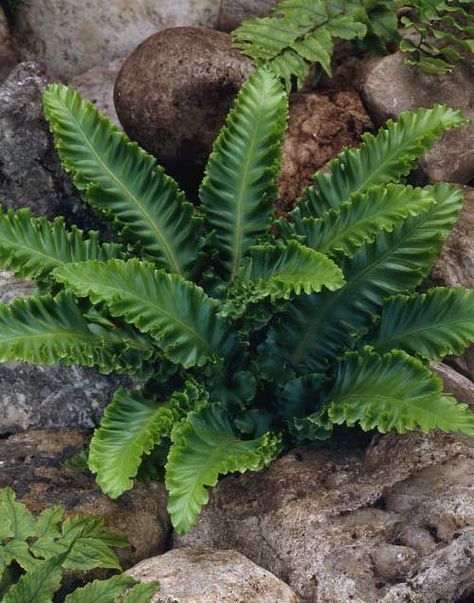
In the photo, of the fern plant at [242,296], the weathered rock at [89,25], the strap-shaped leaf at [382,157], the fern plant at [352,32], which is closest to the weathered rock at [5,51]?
the weathered rock at [89,25]

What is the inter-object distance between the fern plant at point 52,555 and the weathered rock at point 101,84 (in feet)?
10.2

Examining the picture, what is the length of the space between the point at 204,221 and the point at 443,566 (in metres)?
1.76

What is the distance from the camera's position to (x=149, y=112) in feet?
16.2

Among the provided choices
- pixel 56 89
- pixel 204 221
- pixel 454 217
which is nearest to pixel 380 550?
pixel 454 217

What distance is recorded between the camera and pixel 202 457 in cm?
335

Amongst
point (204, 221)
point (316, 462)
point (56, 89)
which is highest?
point (56, 89)

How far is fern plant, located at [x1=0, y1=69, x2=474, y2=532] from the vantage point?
3443 millimetres

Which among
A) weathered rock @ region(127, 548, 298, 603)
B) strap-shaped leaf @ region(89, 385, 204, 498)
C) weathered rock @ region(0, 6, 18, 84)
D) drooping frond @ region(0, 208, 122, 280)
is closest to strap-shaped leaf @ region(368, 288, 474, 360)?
strap-shaped leaf @ region(89, 385, 204, 498)

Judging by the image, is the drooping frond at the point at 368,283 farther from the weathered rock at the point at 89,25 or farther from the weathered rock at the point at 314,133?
the weathered rock at the point at 89,25

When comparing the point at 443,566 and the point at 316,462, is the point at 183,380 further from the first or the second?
the point at 443,566

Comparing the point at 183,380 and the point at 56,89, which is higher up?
the point at 56,89

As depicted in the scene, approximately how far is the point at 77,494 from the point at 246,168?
151 cm

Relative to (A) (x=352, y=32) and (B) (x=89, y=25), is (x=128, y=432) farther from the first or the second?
(B) (x=89, y=25)

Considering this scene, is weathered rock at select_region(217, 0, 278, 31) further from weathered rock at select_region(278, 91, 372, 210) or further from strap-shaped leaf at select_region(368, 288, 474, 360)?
strap-shaped leaf at select_region(368, 288, 474, 360)
